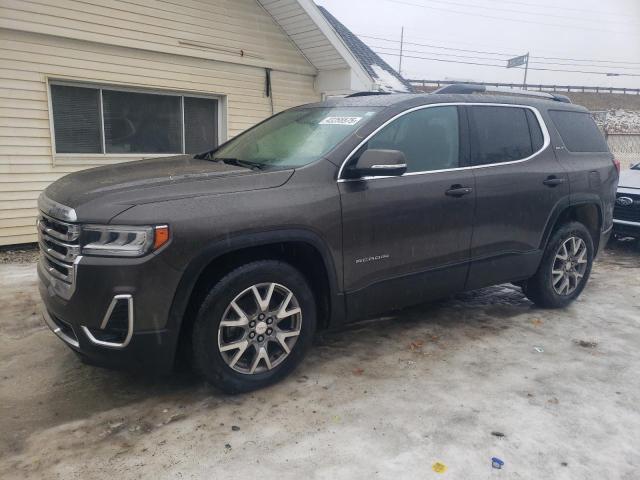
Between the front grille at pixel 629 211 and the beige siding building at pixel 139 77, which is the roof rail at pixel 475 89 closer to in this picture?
the front grille at pixel 629 211

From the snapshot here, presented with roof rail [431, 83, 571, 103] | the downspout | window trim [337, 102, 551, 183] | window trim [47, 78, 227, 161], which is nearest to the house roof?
the downspout

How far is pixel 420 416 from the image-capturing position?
10.1 ft

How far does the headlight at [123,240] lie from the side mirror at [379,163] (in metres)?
1.31

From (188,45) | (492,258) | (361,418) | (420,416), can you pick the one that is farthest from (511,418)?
(188,45)

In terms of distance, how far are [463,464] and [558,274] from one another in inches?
112

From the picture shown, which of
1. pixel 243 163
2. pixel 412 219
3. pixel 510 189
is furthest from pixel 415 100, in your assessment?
pixel 243 163

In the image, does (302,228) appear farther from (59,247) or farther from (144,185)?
(59,247)

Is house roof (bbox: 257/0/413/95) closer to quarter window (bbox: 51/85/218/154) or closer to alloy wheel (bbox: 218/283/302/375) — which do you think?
quarter window (bbox: 51/85/218/154)

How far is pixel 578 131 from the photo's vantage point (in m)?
5.01

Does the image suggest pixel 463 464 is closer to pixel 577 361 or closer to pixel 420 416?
pixel 420 416

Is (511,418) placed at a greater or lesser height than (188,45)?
lesser

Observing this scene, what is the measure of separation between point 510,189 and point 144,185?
9.33 feet

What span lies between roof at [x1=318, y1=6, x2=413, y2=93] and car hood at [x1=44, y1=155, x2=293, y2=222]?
6.77 metres

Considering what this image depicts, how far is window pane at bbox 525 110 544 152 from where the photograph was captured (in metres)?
4.58
